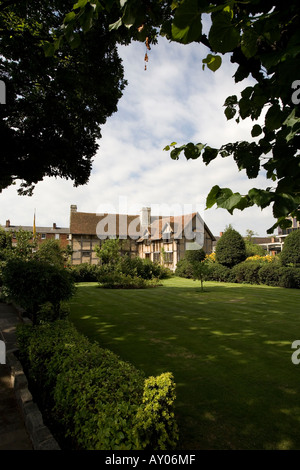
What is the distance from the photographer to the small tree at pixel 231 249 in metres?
26.5

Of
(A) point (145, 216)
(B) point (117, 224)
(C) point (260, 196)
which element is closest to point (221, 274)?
(A) point (145, 216)

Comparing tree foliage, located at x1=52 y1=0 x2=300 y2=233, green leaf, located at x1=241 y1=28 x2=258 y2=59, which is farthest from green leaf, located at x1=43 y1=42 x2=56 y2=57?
green leaf, located at x1=241 y1=28 x2=258 y2=59

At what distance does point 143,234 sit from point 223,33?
41.7 meters

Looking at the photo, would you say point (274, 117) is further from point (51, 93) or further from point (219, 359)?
point (51, 93)

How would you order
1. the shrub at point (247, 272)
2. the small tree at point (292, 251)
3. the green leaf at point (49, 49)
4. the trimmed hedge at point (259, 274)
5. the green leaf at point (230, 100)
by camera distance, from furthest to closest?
the shrub at point (247, 272) < the small tree at point (292, 251) < the trimmed hedge at point (259, 274) < the green leaf at point (230, 100) < the green leaf at point (49, 49)

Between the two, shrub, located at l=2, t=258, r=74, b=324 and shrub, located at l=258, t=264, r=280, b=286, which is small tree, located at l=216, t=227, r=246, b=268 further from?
shrub, located at l=2, t=258, r=74, b=324

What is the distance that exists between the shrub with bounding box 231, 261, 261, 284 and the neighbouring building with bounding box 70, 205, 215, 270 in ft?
33.5

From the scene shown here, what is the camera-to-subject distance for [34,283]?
23.9 feet

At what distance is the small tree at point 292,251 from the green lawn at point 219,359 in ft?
28.7

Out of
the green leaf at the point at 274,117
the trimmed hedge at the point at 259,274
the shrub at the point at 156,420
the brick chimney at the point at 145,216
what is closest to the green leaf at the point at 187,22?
the green leaf at the point at 274,117

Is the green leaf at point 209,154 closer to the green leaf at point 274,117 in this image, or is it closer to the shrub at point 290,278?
the green leaf at point 274,117

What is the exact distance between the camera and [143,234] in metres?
43.3
